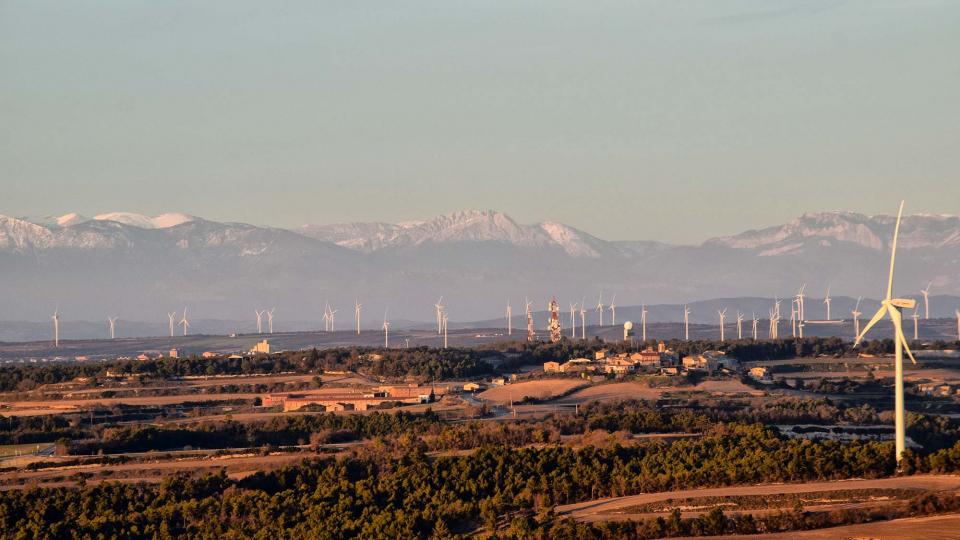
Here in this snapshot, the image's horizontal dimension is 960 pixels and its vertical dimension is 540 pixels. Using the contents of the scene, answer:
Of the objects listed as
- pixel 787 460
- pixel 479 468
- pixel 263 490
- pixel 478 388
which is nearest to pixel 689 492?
pixel 787 460

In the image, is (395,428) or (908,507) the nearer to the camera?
(908,507)

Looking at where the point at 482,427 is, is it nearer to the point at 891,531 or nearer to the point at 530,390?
the point at 530,390

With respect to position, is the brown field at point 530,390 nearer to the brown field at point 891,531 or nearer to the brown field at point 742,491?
the brown field at point 742,491

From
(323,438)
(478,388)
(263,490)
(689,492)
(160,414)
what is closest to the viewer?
(689,492)

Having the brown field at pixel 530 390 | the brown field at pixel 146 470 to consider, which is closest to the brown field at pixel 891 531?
the brown field at pixel 146 470

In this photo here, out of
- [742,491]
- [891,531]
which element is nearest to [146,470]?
[742,491]

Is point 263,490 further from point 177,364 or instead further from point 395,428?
point 177,364
